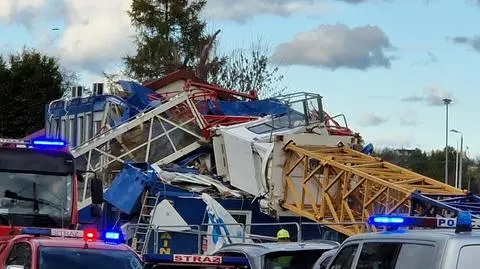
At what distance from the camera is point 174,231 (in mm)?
21453

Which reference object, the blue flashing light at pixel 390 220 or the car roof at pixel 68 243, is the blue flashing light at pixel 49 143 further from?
the blue flashing light at pixel 390 220

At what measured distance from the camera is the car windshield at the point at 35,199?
49.7ft

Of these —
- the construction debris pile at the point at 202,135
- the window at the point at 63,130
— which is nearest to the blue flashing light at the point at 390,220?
the construction debris pile at the point at 202,135

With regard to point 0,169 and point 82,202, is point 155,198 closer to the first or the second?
point 82,202

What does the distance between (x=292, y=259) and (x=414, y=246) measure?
354 centimetres

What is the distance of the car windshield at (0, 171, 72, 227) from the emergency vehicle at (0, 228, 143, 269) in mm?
4313

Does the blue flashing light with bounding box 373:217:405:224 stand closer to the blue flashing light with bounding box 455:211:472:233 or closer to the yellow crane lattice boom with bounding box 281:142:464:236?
the blue flashing light with bounding box 455:211:472:233

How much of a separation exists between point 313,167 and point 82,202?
568 cm

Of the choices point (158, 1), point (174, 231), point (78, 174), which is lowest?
point (174, 231)

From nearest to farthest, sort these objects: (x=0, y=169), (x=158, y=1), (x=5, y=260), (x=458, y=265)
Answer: (x=458, y=265), (x=5, y=260), (x=0, y=169), (x=158, y=1)

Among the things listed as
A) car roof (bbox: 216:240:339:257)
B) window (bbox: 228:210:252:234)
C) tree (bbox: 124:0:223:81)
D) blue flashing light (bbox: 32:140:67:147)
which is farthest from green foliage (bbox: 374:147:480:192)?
car roof (bbox: 216:240:339:257)

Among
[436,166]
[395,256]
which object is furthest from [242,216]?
[436,166]

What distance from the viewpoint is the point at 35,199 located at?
608 inches

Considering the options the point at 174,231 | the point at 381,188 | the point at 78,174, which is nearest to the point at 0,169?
the point at 78,174
